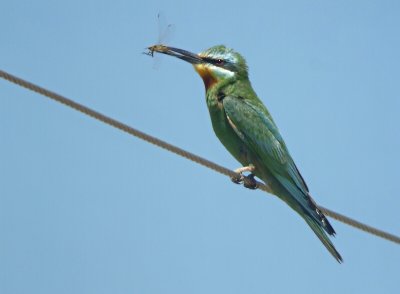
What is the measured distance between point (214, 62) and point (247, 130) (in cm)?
74

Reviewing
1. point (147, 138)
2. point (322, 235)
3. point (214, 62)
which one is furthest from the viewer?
point (214, 62)

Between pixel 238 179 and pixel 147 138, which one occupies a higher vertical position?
pixel 238 179

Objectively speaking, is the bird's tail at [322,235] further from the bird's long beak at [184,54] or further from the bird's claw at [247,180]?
the bird's long beak at [184,54]

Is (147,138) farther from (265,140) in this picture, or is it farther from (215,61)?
(215,61)

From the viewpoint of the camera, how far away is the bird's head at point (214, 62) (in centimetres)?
579

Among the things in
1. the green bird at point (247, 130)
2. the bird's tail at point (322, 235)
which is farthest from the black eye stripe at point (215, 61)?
the bird's tail at point (322, 235)

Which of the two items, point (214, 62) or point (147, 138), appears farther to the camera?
point (214, 62)

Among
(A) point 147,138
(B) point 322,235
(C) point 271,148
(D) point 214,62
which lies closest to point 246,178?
(C) point 271,148

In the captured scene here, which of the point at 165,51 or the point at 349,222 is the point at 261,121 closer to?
the point at 165,51

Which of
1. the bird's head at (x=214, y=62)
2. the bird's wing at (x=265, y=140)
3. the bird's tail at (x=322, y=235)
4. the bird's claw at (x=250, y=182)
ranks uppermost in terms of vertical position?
the bird's head at (x=214, y=62)

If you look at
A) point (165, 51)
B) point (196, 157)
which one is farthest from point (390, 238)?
point (165, 51)

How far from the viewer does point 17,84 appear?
3.49 metres

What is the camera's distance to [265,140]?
5.43 meters

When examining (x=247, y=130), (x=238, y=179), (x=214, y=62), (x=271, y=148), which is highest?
(x=214, y=62)
